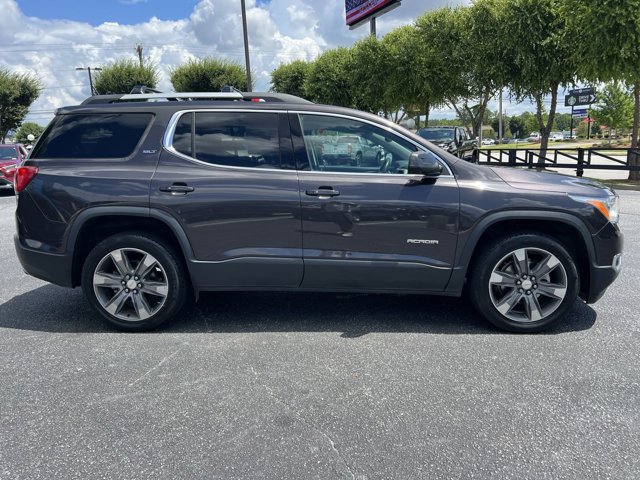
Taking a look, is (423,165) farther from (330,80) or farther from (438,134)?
(330,80)

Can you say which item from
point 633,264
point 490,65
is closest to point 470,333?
point 633,264

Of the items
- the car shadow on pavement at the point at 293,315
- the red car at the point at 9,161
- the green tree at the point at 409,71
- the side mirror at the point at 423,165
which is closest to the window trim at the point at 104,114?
the car shadow on pavement at the point at 293,315

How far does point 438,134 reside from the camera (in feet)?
70.7

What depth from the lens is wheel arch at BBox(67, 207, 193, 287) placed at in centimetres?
392

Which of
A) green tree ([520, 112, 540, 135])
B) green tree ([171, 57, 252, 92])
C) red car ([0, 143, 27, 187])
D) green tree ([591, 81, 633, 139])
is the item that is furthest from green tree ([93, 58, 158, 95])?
green tree ([520, 112, 540, 135])

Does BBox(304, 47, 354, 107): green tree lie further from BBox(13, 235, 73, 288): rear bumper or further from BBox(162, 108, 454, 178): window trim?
BBox(13, 235, 73, 288): rear bumper

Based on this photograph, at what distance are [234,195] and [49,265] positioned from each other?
1.68 m

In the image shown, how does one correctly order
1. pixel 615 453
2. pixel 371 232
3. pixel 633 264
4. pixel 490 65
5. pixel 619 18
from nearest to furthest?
pixel 615 453
pixel 371 232
pixel 633 264
pixel 619 18
pixel 490 65

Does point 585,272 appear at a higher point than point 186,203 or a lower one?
lower

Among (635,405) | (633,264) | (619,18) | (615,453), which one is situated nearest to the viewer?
(615,453)

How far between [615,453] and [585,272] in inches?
72.6

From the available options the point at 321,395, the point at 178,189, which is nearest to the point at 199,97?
the point at 178,189

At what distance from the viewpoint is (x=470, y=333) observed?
4.00 metres

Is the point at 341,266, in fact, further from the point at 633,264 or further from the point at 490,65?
the point at 490,65
